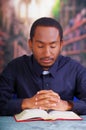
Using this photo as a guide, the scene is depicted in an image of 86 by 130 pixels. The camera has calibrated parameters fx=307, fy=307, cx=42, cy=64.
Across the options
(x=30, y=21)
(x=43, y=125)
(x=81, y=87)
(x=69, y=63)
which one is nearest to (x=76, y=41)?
(x=30, y=21)


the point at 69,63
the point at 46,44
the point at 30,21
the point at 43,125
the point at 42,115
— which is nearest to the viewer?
the point at 43,125

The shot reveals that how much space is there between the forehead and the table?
1.75 ft

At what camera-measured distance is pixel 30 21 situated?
3.89m

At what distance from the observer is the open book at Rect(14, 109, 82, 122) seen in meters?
1.55

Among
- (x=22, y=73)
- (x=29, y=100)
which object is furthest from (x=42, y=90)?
(x=22, y=73)

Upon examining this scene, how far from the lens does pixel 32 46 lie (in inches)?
74.7

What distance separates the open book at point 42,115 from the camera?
1550 millimetres

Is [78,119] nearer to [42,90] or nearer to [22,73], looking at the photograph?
[42,90]

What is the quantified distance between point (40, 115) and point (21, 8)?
2.50m

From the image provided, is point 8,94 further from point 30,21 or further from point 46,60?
point 30,21

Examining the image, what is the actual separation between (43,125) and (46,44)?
1.74ft

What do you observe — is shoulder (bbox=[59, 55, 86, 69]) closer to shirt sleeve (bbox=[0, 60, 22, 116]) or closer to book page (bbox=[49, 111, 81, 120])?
shirt sleeve (bbox=[0, 60, 22, 116])

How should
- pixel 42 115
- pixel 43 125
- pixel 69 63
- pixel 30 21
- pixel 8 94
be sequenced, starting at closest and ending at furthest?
pixel 43 125
pixel 42 115
pixel 8 94
pixel 69 63
pixel 30 21

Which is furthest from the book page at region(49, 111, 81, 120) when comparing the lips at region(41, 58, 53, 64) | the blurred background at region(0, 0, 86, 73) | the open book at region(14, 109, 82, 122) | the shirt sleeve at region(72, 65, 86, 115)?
the blurred background at region(0, 0, 86, 73)
